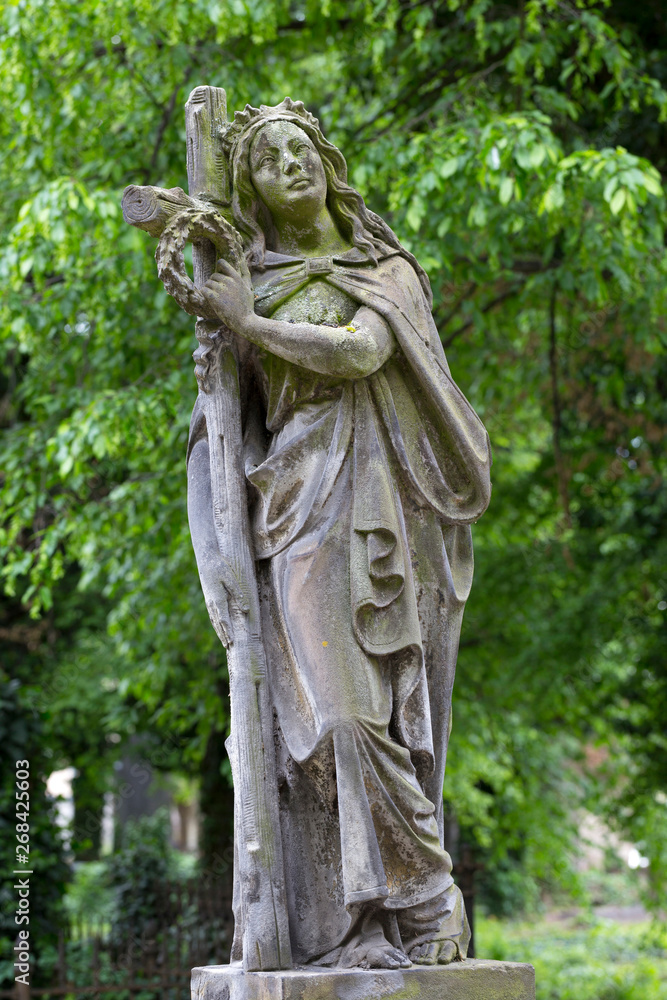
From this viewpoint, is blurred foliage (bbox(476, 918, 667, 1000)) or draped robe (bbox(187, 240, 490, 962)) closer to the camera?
draped robe (bbox(187, 240, 490, 962))

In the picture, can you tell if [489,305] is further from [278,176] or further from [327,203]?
[278,176]

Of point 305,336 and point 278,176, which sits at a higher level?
point 278,176

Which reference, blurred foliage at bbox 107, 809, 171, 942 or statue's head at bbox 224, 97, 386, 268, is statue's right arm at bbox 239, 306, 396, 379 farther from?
blurred foliage at bbox 107, 809, 171, 942

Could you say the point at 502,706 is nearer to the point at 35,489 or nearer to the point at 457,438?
the point at 35,489

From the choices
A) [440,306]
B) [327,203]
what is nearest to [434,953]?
[327,203]

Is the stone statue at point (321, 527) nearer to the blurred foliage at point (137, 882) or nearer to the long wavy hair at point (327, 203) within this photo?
the long wavy hair at point (327, 203)

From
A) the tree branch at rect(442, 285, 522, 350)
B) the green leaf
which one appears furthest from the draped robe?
the tree branch at rect(442, 285, 522, 350)

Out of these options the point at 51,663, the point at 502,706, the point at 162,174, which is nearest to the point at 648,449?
the point at 502,706

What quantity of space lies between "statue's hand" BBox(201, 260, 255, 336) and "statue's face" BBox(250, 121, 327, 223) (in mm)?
343

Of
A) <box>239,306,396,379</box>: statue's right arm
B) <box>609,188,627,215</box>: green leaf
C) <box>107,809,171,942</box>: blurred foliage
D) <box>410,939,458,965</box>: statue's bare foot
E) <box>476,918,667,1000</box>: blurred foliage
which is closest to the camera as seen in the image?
<box>410,939,458,965</box>: statue's bare foot

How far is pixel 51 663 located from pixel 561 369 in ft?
22.2

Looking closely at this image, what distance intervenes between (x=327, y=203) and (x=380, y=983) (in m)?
2.42

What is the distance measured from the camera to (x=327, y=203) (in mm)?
3959

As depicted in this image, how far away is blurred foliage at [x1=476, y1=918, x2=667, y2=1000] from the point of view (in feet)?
44.4
